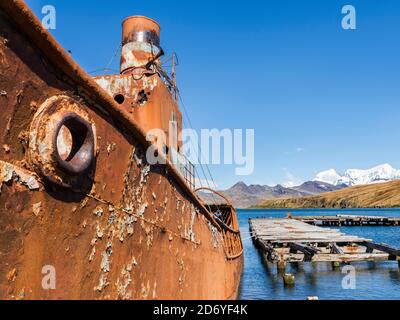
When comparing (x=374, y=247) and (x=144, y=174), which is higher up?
(x=144, y=174)

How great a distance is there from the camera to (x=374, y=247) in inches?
747

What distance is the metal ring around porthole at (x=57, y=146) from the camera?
2.13 metres

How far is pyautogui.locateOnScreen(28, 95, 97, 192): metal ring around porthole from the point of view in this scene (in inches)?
84.0

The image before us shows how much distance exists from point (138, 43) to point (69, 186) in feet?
22.0

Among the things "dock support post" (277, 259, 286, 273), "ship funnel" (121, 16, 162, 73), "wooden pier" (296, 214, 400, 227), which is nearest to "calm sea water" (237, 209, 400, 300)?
"dock support post" (277, 259, 286, 273)

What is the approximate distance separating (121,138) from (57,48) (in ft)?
3.41

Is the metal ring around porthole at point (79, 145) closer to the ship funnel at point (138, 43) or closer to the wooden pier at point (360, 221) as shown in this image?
the ship funnel at point (138, 43)

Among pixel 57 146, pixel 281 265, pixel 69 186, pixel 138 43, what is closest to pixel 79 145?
pixel 57 146

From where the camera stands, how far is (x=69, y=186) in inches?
94.1

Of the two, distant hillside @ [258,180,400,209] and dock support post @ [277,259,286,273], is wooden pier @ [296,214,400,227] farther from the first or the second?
distant hillside @ [258,180,400,209]

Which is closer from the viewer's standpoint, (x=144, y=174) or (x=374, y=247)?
(x=144, y=174)
